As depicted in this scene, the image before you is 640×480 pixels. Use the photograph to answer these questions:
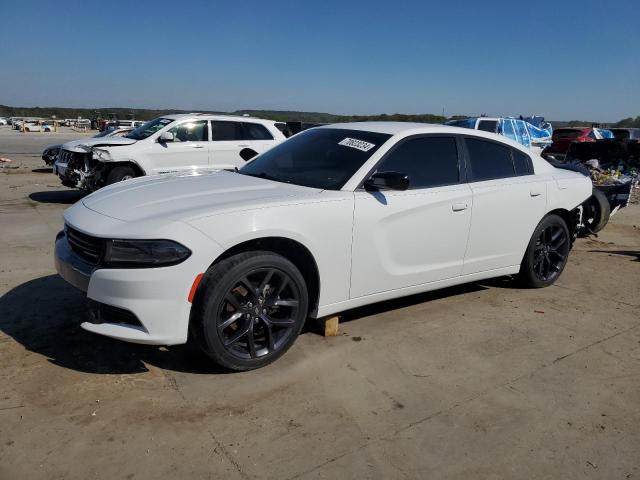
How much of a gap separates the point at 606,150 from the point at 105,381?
9.97 meters

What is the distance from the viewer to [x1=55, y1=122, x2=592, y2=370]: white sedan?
3020mm

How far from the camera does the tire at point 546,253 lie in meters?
5.04

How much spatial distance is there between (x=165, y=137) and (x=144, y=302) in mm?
7166

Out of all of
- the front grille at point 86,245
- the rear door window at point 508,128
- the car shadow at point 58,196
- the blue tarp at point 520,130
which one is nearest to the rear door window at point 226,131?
the car shadow at point 58,196

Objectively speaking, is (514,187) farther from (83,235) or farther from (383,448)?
(83,235)

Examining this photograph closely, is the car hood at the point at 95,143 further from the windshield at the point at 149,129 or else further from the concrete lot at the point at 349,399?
the concrete lot at the point at 349,399

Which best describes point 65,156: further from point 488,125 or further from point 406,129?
point 488,125

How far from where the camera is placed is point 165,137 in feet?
31.3

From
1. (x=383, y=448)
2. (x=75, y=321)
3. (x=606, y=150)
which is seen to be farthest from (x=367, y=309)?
(x=606, y=150)

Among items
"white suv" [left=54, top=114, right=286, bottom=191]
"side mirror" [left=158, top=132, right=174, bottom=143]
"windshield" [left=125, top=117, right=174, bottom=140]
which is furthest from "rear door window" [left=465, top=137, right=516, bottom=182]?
"windshield" [left=125, top=117, right=174, bottom=140]

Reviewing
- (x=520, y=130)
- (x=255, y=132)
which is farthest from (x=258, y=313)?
(x=520, y=130)

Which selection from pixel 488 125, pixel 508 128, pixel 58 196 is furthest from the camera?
pixel 508 128

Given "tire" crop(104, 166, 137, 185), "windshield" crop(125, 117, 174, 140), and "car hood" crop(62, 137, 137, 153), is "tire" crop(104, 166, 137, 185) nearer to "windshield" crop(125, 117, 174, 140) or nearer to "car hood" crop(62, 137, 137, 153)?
"car hood" crop(62, 137, 137, 153)

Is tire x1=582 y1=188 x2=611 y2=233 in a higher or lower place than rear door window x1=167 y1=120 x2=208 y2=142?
lower
